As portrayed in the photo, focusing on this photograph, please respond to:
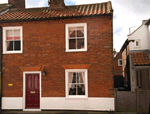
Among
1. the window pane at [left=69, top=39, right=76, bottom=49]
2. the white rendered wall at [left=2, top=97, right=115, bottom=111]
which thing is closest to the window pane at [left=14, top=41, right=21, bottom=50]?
the white rendered wall at [left=2, top=97, right=115, bottom=111]

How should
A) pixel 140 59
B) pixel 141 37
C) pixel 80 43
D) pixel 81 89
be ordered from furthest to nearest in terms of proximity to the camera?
1. pixel 141 37
2. pixel 140 59
3. pixel 80 43
4. pixel 81 89

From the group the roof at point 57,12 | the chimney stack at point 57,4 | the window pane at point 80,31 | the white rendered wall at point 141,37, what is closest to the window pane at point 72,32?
the window pane at point 80,31

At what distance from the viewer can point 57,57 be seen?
9.48 meters

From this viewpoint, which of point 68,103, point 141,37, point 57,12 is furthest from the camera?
point 141,37

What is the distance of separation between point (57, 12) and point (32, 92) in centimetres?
529

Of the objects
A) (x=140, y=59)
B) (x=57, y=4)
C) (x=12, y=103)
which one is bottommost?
(x=12, y=103)

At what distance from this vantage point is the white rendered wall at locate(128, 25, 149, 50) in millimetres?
13203

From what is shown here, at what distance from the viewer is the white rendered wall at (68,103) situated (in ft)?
29.2

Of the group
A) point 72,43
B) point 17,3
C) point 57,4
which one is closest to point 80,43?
point 72,43

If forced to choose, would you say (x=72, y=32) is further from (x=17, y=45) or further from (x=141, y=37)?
(x=141, y=37)

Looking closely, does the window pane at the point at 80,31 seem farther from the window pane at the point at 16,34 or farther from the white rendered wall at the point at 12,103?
the white rendered wall at the point at 12,103

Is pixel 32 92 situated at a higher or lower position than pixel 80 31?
lower

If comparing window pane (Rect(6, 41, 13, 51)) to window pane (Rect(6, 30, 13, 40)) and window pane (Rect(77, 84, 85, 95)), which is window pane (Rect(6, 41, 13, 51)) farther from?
window pane (Rect(77, 84, 85, 95))

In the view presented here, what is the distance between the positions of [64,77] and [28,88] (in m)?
2.34
